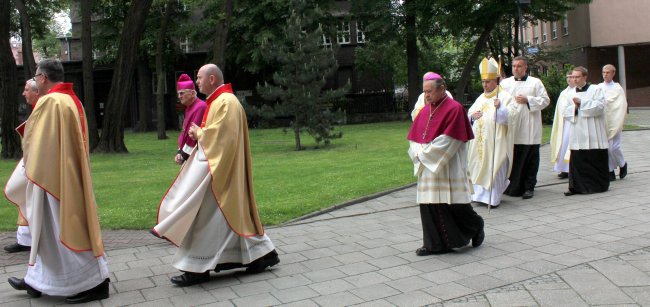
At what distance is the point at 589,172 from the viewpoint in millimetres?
10000

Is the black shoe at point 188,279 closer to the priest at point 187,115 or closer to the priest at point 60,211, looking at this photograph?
the priest at point 60,211

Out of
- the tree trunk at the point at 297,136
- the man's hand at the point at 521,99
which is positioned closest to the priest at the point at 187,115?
the man's hand at the point at 521,99

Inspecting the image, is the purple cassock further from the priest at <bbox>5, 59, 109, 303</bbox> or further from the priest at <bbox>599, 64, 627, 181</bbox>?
the priest at <bbox>599, 64, 627, 181</bbox>

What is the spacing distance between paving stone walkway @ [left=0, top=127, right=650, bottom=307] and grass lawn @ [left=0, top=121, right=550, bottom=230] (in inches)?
33.1

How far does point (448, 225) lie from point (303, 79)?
1322 cm

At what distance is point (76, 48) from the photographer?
42.4 meters

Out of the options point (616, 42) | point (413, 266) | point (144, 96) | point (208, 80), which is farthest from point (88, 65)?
point (616, 42)

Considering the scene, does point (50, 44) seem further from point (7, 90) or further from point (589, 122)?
point (589, 122)

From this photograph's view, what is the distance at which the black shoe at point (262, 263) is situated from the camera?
6027mm

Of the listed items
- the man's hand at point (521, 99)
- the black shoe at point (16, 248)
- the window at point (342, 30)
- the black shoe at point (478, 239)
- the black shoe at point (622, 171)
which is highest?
the window at point (342, 30)

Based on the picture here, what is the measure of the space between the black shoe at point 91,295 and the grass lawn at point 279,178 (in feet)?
10.5

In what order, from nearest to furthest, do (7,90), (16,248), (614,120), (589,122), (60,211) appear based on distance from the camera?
1. (60,211)
2. (16,248)
3. (589,122)
4. (614,120)
5. (7,90)

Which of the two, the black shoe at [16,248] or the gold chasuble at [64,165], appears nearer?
the gold chasuble at [64,165]

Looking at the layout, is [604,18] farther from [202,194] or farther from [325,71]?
[202,194]
